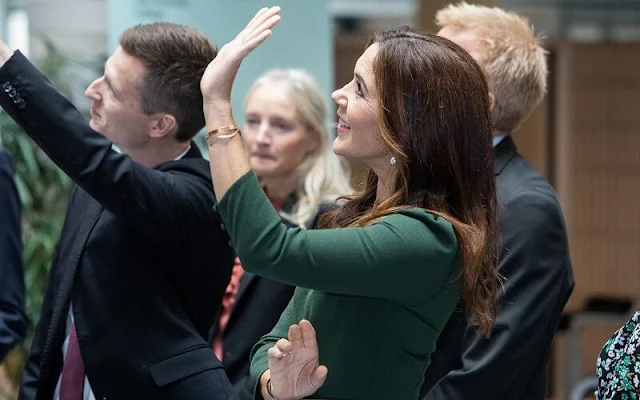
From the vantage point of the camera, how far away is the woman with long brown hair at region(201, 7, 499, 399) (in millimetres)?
1636

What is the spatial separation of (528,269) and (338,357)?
0.80 metres

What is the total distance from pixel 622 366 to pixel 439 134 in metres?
0.65

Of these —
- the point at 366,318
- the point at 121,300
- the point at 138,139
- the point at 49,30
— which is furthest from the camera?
the point at 49,30

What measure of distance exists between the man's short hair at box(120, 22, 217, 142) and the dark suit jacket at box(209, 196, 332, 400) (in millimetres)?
651

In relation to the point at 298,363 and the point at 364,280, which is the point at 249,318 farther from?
the point at 364,280

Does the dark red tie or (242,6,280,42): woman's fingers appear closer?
(242,6,280,42): woman's fingers

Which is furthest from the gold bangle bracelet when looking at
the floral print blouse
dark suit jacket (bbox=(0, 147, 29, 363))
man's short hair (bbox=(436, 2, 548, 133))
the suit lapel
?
dark suit jacket (bbox=(0, 147, 29, 363))

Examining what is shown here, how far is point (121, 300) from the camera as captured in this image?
2.27 meters

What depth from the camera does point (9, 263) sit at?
2809 millimetres

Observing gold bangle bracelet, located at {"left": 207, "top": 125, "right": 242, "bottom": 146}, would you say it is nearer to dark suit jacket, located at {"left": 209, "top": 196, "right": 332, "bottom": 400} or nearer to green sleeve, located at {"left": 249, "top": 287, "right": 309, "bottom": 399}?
green sleeve, located at {"left": 249, "top": 287, "right": 309, "bottom": 399}

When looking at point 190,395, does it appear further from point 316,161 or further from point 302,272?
point 316,161

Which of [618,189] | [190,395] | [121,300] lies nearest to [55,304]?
[121,300]

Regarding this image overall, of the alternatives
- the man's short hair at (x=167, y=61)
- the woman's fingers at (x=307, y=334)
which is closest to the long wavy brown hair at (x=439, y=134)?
the woman's fingers at (x=307, y=334)

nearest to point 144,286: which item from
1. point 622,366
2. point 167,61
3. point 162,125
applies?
point 162,125
